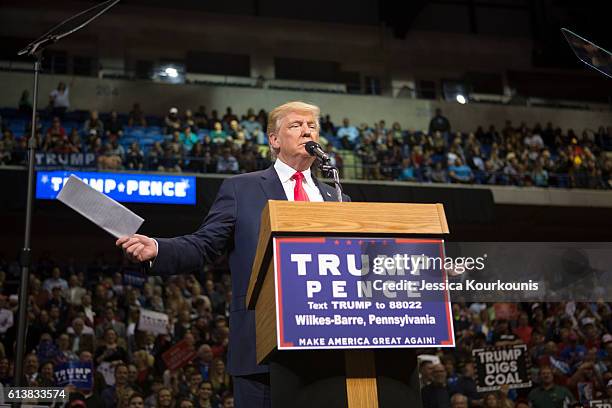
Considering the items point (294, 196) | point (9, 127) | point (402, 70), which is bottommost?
point (294, 196)

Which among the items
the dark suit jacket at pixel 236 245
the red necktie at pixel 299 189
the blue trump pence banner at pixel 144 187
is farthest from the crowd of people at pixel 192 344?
the red necktie at pixel 299 189

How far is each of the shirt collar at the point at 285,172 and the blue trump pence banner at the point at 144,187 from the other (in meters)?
8.88

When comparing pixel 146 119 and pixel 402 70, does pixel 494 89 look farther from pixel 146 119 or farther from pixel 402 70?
pixel 146 119

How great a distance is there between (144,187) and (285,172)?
912 centimetres

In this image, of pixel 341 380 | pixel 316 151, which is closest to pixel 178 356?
pixel 316 151

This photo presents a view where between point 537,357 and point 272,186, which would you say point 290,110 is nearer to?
point 272,186

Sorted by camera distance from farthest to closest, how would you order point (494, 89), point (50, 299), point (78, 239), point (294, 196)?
1. point (494, 89)
2. point (78, 239)
3. point (50, 299)
4. point (294, 196)

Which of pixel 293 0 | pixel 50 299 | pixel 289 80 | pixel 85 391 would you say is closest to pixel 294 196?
pixel 85 391

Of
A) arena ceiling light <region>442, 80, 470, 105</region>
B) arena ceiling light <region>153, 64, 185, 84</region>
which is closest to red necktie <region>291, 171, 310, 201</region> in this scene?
arena ceiling light <region>153, 64, 185, 84</region>

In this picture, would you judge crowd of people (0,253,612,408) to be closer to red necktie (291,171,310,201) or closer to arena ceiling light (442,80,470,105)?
red necktie (291,171,310,201)

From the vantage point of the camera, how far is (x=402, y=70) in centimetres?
1808

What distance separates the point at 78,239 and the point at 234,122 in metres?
3.54

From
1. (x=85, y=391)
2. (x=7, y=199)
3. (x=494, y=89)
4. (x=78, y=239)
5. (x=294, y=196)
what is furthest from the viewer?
(x=494, y=89)

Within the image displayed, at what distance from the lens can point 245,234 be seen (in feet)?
7.78
